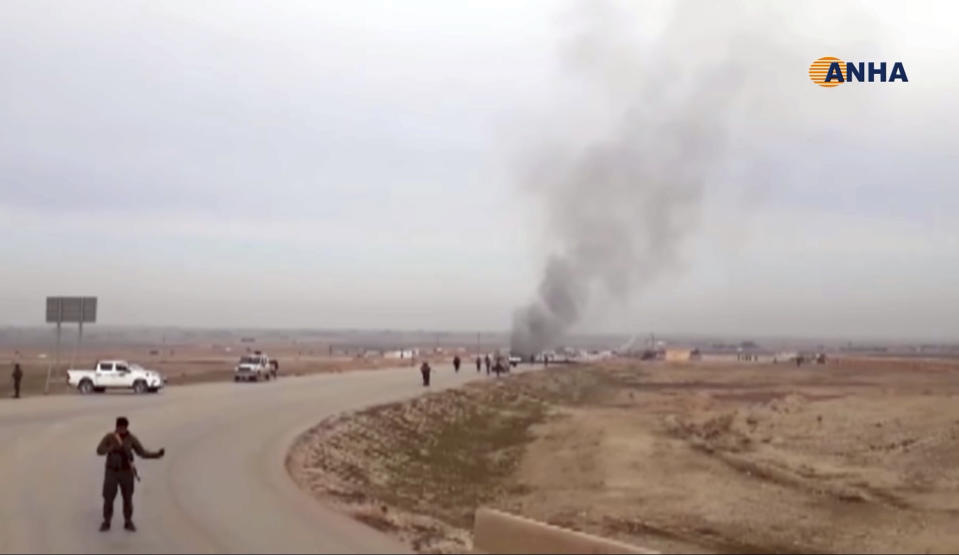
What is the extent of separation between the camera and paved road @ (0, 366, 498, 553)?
13.6 meters

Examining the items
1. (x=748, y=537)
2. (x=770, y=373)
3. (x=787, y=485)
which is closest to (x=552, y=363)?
(x=770, y=373)

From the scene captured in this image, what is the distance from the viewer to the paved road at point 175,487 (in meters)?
13.6

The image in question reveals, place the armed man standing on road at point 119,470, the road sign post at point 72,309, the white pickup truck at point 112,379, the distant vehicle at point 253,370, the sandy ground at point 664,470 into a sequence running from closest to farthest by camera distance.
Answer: the armed man standing on road at point 119,470
the sandy ground at point 664,470
the road sign post at point 72,309
the white pickup truck at point 112,379
the distant vehicle at point 253,370

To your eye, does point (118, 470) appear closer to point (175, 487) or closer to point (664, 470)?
point (175, 487)

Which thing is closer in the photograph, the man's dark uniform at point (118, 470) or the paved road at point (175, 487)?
the paved road at point (175, 487)

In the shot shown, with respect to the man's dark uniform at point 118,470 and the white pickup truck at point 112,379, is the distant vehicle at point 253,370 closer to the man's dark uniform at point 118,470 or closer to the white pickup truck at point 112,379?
the white pickup truck at point 112,379

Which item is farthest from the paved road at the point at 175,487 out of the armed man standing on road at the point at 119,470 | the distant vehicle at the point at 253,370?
the distant vehicle at the point at 253,370

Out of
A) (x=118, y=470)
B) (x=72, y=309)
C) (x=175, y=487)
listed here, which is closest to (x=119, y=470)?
(x=118, y=470)

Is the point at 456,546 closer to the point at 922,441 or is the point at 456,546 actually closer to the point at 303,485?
the point at 303,485

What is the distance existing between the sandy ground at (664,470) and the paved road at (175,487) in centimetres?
100

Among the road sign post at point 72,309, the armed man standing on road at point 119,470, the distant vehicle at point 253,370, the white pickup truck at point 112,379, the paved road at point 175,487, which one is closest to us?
the paved road at point 175,487

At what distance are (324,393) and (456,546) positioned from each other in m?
34.6

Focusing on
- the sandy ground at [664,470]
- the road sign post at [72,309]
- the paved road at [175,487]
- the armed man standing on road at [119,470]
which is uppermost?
the road sign post at [72,309]

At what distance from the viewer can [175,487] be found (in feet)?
59.8
